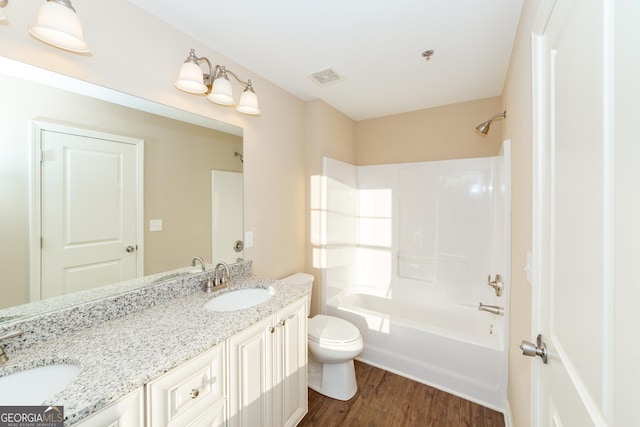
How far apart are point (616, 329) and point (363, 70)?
199 centimetres

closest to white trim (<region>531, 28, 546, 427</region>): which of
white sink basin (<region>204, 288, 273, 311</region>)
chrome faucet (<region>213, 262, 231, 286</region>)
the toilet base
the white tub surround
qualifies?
the white tub surround

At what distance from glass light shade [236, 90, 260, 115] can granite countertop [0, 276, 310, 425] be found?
1.24m

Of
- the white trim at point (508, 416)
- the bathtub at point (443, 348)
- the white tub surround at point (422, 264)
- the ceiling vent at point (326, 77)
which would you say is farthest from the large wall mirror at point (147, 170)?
the white trim at point (508, 416)

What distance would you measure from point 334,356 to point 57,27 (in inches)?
86.6

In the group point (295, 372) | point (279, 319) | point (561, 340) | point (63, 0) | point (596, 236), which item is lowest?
point (295, 372)

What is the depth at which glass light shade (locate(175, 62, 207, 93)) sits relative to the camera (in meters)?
1.33

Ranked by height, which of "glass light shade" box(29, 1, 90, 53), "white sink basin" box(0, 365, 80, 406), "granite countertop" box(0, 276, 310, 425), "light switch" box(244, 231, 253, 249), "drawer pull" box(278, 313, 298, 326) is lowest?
"drawer pull" box(278, 313, 298, 326)

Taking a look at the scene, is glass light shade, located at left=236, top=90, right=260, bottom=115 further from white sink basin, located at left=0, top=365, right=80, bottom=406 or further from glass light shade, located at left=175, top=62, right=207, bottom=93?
white sink basin, located at left=0, top=365, right=80, bottom=406

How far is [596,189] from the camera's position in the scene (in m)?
0.53

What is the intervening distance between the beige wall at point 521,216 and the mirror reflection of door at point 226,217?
171 cm

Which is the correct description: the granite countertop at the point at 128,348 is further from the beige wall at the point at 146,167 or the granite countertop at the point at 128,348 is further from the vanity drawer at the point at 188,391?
the beige wall at the point at 146,167

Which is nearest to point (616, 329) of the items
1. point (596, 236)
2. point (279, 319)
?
point (596, 236)

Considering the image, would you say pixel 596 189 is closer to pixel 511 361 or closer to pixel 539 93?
pixel 539 93

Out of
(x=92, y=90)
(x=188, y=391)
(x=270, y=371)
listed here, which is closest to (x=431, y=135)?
(x=270, y=371)
